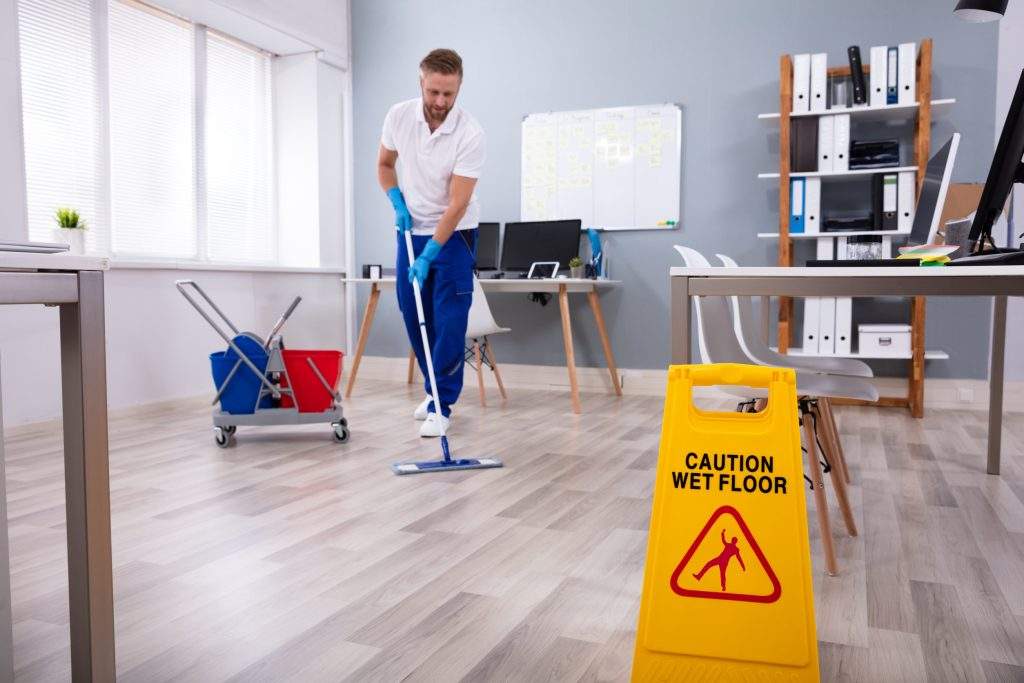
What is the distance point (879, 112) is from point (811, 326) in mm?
1083

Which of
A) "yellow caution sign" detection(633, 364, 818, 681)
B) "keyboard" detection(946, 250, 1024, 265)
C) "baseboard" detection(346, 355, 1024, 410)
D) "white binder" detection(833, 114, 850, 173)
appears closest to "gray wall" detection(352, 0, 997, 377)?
"baseboard" detection(346, 355, 1024, 410)

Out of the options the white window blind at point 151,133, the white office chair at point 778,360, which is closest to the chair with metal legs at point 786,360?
the white office chair at point 778,360

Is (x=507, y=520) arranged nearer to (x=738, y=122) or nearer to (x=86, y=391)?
(x=86, y=391)

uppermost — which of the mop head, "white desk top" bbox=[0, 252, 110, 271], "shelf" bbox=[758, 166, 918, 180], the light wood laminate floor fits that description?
"shelf" bbox=[758, 166, 918, 180]

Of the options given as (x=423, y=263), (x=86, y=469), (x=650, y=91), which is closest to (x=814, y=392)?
(x=86, y=469)

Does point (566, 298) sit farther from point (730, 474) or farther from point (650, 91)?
point (730, 474)

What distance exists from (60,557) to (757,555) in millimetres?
1515

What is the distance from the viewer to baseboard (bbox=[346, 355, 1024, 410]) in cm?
403

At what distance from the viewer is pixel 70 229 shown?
3352mm

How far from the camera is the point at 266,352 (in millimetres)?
3094

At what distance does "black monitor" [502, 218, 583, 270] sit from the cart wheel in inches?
68.4

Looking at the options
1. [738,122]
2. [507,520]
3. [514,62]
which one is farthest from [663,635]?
[514,62]

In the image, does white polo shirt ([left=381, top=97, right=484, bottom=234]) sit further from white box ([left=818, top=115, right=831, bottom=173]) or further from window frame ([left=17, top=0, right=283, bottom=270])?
white box ([left=818, top=115, right=831, bottom=173])

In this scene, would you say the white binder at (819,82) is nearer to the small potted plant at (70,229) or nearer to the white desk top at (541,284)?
the white desk top at (541,284)
